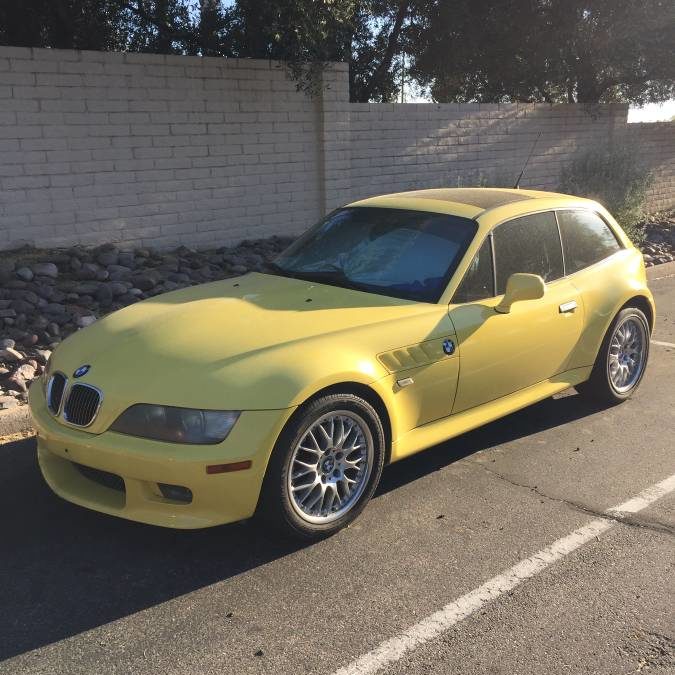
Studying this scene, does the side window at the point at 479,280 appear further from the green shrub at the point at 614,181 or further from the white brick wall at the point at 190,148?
the green shrub at the point at 614,181

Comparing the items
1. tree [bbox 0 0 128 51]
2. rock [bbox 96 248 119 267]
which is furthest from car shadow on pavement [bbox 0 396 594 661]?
tree [bbox 0 0 128 51]

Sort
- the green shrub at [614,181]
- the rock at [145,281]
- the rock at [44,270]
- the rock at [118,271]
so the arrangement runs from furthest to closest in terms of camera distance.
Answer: the green shrub at [614,181] < the rock at [118,271] < the rock at [145,281] < the rock at [44,270]

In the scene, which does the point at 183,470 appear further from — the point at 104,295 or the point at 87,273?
the point at 87,273

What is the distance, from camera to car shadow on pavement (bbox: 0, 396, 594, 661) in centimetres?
317

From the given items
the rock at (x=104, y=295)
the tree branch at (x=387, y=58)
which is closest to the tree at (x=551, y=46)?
the tree branch at (x=387, y=58)

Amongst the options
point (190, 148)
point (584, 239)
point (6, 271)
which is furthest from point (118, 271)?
point (584, 239)

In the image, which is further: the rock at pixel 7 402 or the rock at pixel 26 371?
the rock at pixel 26 371

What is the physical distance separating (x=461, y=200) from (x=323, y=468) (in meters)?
2.23

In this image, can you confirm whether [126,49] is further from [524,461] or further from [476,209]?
[524,461]

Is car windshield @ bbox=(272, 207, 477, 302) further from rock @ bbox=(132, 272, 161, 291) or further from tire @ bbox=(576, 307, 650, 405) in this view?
rock @ bbox=(132, 272, 161, 291)

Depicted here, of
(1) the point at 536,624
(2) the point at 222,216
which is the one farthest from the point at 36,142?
(1) the point at 536,624

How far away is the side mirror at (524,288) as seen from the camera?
4.36m

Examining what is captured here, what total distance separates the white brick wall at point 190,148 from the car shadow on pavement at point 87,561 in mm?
4897

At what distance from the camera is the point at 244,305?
4.33 m
